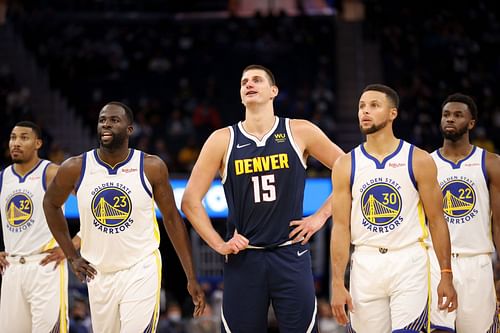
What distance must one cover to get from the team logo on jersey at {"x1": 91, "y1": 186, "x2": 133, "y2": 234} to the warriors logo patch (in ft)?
4.97

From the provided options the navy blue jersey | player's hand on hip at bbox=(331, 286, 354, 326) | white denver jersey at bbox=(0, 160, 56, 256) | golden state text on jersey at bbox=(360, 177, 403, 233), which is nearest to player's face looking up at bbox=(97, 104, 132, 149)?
the navy blue jersey

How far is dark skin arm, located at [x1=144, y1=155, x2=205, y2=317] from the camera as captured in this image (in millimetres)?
7406

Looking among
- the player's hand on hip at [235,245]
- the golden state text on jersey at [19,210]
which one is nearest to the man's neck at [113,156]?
the player's hand on hip at [235,245]

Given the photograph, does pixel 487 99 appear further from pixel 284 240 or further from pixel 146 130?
pixel 284 240

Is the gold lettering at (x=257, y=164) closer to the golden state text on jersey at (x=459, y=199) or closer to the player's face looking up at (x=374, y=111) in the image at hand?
the player's face looking up at (x=374, y=111)

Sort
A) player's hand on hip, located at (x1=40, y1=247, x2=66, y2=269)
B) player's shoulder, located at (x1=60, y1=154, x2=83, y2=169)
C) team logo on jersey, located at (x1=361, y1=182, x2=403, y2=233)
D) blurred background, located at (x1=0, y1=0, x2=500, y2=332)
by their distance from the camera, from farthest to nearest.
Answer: blurred background, located at (x1=0, y1=0, x2=500, y2=332) < player's hand on hip, located at (x1=40, y1=247, x2=66, y2=269) < player's shoulder, located at (x1=60, y1=154, x2=83, y2=169) < team logo on jersey, located at (x1=361, y1=182, x2=403, y2=233)

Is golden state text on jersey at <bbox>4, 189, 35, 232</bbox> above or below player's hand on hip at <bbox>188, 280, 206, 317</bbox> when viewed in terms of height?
above

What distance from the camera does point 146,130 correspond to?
19.1m

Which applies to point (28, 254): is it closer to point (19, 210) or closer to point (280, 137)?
point (19, 210)

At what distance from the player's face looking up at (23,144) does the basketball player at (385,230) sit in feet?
11.4

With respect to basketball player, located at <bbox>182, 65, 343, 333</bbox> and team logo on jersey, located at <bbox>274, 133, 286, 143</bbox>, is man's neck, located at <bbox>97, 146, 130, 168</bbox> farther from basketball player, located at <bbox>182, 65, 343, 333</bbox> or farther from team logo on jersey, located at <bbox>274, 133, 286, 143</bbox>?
team logo on jersey, located at <bbox>274, 133, 286, 143</bbox>

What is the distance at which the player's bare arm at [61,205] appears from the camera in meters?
7.41

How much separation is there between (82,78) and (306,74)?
216 inches

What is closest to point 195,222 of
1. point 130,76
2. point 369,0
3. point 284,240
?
point 284,240
